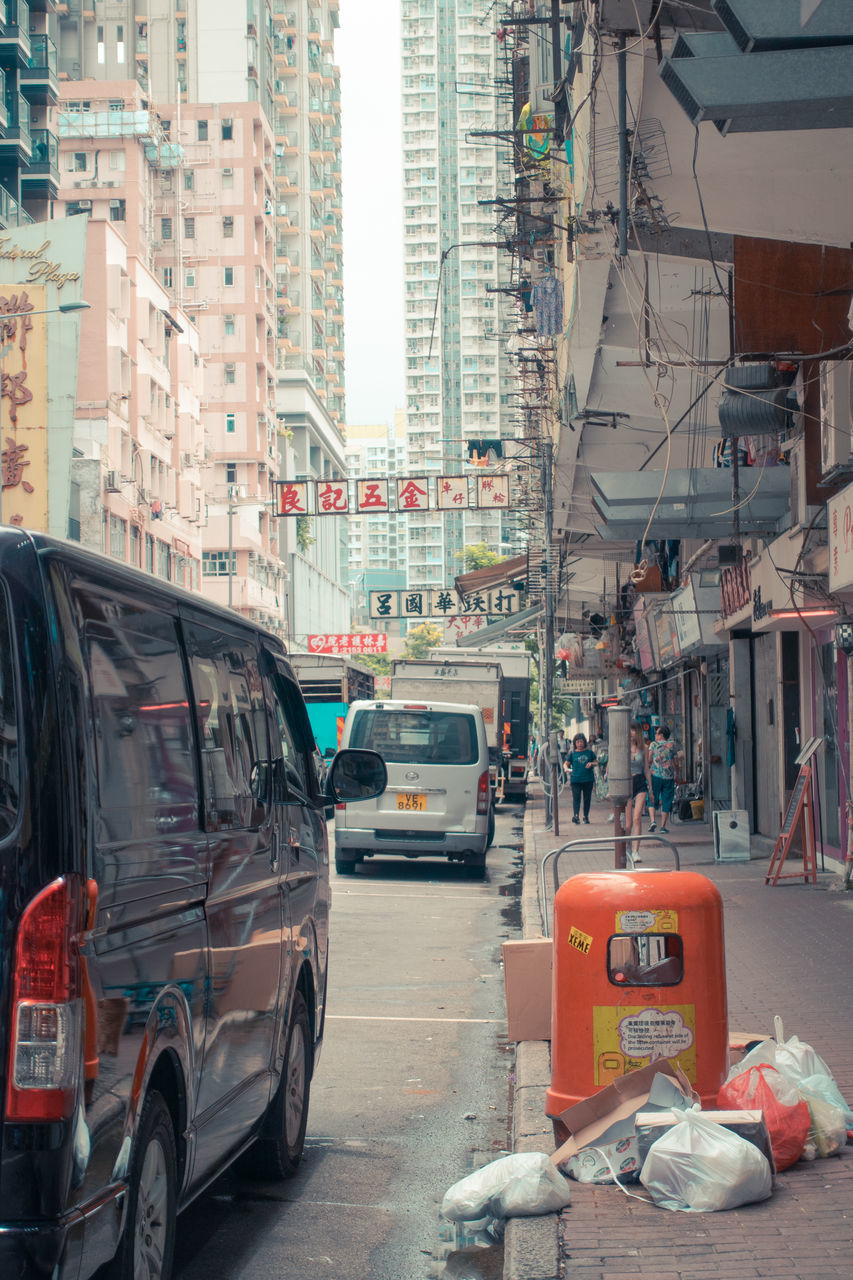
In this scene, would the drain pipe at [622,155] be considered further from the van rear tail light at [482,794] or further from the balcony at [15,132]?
the balcony at [15,132]

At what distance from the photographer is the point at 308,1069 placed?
6039 mm

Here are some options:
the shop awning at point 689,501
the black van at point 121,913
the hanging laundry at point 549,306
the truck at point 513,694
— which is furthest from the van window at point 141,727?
the truck at point 513,694

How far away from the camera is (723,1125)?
4879 mm

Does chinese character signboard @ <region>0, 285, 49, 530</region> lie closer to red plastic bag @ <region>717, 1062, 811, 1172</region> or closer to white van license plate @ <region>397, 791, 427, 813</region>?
white van license plate @ <region>397, 791, 427, 813</region>

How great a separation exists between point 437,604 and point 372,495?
47.5ft

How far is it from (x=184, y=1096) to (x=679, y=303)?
13.8 m

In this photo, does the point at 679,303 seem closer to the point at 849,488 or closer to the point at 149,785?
the point at 849,488

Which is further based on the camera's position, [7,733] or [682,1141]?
[682,1141]

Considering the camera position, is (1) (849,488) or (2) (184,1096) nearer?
(2) (184,1096)

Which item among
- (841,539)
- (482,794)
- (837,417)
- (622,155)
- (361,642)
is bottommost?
(482,794)

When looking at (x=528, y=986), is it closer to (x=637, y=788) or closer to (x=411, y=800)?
(x=411, y=800)

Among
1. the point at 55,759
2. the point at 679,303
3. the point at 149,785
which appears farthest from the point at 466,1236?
the point at 679,303

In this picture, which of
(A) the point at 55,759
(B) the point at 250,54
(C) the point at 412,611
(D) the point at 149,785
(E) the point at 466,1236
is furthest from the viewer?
(B) the point at 250,54

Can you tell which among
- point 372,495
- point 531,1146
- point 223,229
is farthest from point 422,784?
point 223,229
